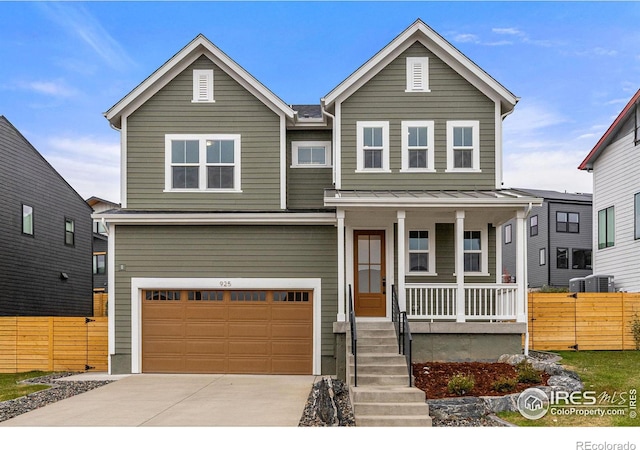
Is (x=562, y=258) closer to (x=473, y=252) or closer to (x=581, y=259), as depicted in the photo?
(x=581, y=259)

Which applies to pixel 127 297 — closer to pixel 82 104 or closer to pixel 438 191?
pixel 82 104

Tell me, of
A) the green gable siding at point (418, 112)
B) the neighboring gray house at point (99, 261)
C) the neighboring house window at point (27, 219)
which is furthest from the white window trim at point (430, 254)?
the neighboring gray house at point (99, 261)

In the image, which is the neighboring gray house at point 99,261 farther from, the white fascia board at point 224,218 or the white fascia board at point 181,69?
the white fascia board at point 224,218

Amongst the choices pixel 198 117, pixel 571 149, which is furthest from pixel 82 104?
pixel 571 149

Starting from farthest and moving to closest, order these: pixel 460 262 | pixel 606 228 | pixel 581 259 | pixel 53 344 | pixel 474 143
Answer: pixel 581 259, pixel 606 228, pixel 53 344, pixel 474 143, pixel 460 262

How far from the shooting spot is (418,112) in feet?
49.2

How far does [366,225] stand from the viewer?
14844mm

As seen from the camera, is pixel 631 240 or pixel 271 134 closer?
pixel 271 134

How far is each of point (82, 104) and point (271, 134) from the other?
208 inches

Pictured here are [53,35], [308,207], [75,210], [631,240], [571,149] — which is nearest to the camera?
[53,35]

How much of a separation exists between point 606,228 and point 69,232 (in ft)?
64.5

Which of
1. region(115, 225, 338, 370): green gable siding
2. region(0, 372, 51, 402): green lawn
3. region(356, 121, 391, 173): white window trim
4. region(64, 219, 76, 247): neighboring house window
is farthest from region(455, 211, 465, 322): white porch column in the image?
region(64, 219, 76, 247): neighboring house window

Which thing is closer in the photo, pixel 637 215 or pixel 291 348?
pixel 291 348

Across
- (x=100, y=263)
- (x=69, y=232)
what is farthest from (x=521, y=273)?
(x=100, y=263)
